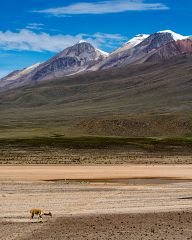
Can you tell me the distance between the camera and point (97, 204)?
39281mm

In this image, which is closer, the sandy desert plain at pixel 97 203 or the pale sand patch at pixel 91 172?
the sandy desert plain at pixel 97 203

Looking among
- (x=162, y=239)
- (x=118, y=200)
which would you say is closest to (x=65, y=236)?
(x=162, y=239)

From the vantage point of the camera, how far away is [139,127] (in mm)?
176875

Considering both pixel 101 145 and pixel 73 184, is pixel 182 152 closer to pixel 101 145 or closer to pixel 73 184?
pixel 101 145

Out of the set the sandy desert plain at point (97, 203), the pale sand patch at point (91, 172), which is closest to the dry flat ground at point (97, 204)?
the sandy desert plain at point (97, 203)

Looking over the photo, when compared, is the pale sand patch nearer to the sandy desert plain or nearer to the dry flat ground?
the sandy desert plain

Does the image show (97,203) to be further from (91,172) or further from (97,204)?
(91,172)

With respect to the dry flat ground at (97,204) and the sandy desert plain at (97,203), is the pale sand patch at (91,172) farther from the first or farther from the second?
the dry flat ground at (97,204)

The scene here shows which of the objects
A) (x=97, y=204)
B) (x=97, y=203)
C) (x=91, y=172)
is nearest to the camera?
(x=97, y=204)

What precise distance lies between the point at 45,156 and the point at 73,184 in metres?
40.5

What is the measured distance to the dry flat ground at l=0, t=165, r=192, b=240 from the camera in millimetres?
28844

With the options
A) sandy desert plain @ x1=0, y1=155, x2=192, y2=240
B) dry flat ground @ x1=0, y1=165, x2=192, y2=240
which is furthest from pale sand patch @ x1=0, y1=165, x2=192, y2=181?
dry flat ground @ x1=0, y1=165, x2=192, y2=240

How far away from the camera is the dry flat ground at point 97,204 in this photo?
94.6 feet

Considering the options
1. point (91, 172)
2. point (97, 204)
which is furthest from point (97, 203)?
point (91, 172)
